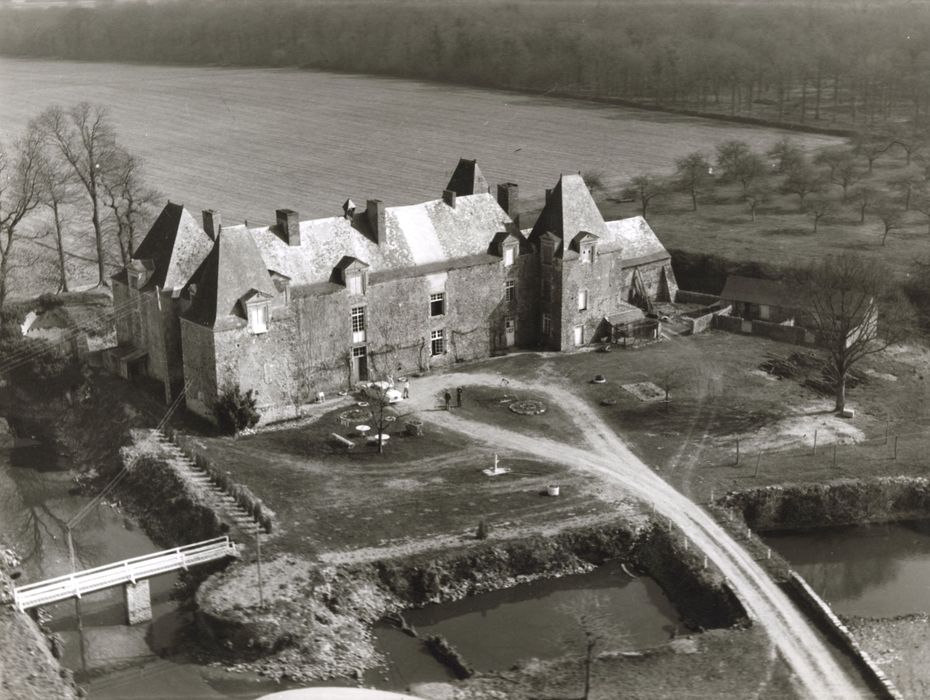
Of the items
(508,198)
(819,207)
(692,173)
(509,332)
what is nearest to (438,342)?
(509,332)

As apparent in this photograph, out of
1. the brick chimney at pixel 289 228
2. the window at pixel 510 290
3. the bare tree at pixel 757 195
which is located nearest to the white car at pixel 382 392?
the brick chimney at pixel 289 228

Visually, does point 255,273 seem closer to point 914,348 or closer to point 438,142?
point 914,348

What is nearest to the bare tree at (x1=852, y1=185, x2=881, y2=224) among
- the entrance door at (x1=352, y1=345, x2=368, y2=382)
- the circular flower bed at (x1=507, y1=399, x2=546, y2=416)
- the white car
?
the circular flower bed at (x1=507, y1=399, x2=546, y2=416)

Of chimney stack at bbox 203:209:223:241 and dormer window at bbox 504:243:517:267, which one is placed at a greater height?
chimney stack at bbox 203:209:223:241

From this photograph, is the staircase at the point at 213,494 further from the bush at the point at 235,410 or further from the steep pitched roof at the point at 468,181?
the steep pitched roof at the point at 468,181

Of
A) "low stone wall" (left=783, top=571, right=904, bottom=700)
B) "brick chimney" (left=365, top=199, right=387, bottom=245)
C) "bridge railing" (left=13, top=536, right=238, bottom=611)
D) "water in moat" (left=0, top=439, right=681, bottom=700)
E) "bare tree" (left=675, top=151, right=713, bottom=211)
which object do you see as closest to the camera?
"low stone wall" (left=783, top=571, right=904, bottom=700)

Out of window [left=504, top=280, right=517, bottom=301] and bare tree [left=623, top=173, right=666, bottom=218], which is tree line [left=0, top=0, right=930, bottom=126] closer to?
bare tree [left=623, top=173, right=666, bottom=218]

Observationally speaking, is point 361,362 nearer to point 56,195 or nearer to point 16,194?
point 56,195
